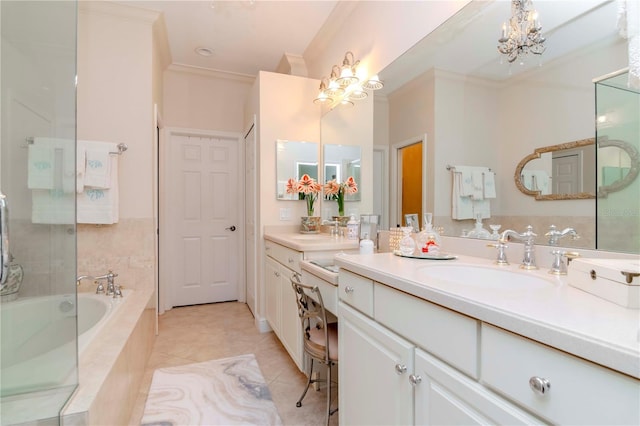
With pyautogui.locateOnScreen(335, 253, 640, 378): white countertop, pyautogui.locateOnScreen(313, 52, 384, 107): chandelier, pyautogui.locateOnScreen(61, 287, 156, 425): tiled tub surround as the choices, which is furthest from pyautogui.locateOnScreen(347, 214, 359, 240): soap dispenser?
pyautogui.locateOnScreen(61, 287, 156, 425): tiled tub surround

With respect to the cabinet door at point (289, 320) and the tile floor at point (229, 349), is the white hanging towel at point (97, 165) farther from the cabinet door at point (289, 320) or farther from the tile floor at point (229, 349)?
the cabinet door at point (289, 320)

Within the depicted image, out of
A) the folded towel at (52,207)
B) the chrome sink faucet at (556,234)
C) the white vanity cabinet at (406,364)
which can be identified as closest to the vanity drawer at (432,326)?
the white vanity cabinet at (406,364)

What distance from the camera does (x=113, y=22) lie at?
262 centimetres

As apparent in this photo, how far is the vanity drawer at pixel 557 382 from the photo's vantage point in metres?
0.48

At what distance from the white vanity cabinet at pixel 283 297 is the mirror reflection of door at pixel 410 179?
0.74 metres

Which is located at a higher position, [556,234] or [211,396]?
[556,234]

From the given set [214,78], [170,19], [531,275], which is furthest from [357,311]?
[214,78]

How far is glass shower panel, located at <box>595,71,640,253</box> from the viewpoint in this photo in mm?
887

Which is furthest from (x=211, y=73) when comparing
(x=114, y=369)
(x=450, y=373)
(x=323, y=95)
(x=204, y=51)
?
(x=450, y=373)

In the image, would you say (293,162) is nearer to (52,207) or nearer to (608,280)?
(52,207)

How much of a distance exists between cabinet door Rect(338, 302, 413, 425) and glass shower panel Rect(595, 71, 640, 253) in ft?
2.34

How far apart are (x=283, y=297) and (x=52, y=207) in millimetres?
1470

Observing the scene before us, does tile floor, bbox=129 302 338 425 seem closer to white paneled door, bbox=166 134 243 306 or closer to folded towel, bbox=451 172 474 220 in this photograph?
white paneled door, bbox=166 134 243 306

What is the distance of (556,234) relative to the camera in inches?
42.6
